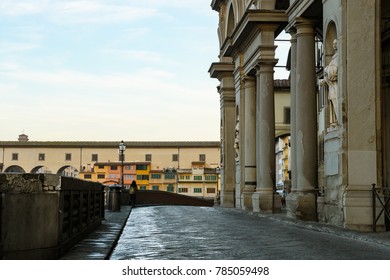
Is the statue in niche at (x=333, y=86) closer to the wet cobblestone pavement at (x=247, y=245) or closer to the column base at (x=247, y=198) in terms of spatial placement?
the wet cobblestone pavement at (x=247, y=245)

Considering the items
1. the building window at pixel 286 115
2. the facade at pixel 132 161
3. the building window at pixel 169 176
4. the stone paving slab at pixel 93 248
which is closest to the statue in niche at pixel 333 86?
the stone paving slab at pixel 93 248

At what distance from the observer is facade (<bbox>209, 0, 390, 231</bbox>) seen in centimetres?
1501

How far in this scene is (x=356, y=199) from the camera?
1470 centimetres

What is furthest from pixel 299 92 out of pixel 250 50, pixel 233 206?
pixel 233 206

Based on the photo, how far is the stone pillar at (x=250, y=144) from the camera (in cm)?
2869

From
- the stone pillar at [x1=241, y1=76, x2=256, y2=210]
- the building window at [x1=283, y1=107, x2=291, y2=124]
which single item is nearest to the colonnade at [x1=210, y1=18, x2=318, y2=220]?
the stone pillar at [x1=241, y1=76, x2=256, y2=210]

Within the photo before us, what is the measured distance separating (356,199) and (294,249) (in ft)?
13.6

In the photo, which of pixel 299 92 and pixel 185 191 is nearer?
pixel 299 92

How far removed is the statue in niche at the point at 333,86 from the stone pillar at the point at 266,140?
8.82m

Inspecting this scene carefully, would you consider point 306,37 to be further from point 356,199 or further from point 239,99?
point 239,99

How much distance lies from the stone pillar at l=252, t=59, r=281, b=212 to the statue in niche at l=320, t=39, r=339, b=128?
8819 mm

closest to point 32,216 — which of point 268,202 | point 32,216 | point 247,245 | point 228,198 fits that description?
point 32,216

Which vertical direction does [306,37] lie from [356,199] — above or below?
above

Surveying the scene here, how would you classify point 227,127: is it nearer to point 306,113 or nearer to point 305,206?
point 306,113
